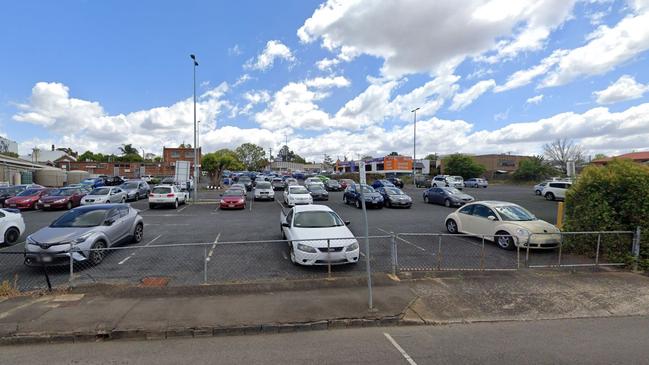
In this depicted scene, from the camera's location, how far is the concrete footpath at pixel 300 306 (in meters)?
4.87

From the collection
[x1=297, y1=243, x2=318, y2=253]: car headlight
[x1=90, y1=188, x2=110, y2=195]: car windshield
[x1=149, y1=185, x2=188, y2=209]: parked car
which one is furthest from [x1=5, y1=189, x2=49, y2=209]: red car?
[x1=297, y1=243, x2=318, y2=253]: car headlight

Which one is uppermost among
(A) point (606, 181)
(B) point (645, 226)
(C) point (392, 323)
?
(A) point (606, 181)

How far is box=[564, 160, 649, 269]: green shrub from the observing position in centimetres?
809

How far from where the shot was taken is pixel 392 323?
5242 millimetres

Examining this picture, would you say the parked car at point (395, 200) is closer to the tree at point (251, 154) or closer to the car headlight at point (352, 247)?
the car headlight at point (352, 247)

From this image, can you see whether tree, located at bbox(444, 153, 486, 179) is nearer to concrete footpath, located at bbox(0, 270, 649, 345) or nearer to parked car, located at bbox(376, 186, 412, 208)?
parked car, located at bbox(376, 186, 412, 208)

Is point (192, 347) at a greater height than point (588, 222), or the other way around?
point (588, 222)

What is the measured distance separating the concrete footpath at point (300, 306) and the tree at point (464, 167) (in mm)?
62530

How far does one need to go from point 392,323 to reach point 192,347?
3127mm

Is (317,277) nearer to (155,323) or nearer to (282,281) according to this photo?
(282,281)

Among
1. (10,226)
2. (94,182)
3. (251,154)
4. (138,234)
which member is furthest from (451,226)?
(251,154)

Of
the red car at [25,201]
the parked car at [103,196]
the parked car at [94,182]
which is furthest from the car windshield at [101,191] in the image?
the parked car at [94,182]

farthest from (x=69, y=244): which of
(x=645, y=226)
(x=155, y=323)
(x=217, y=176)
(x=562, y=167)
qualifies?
(x=562, y=167)

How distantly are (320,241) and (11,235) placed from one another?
1082cm
